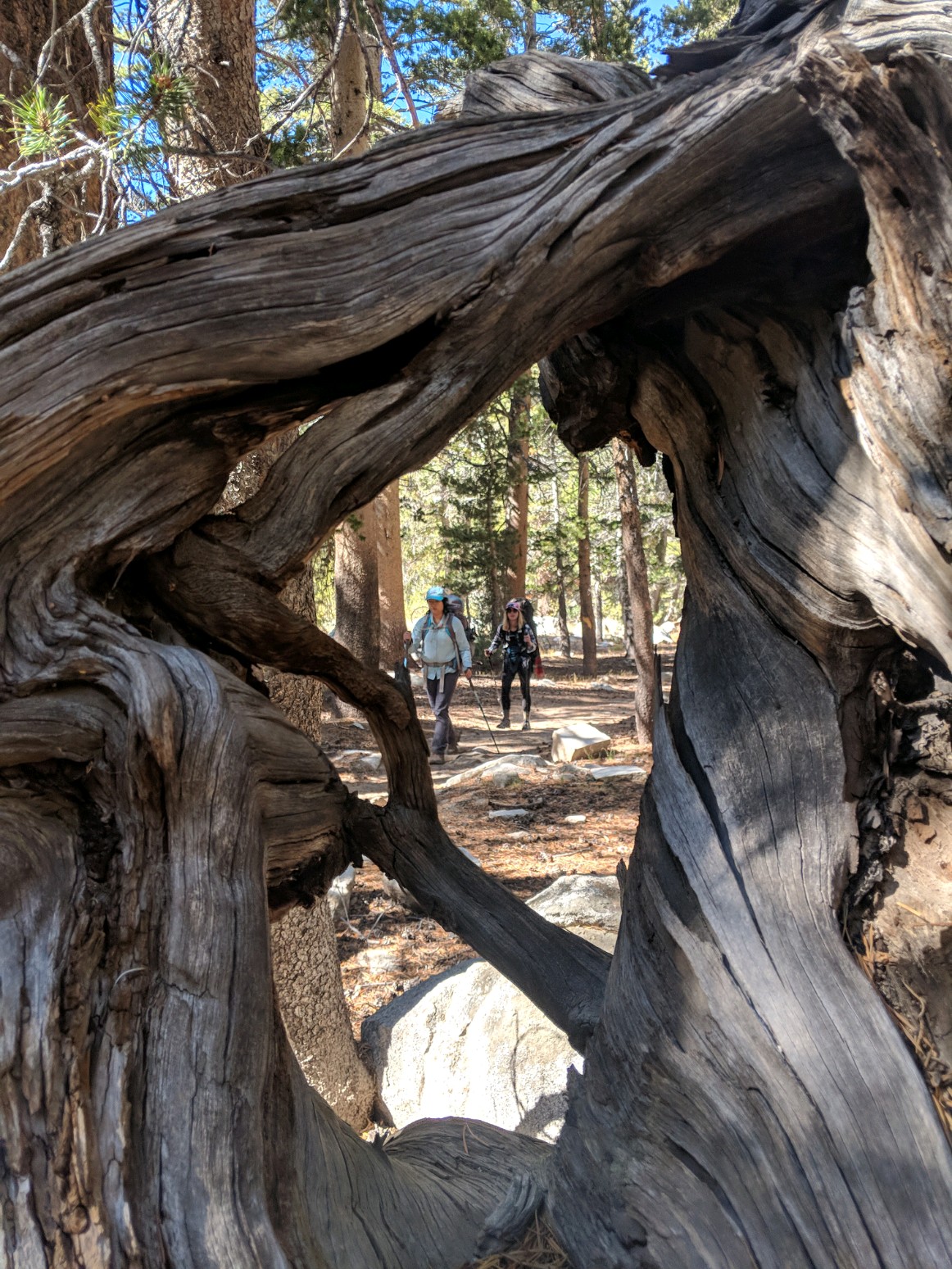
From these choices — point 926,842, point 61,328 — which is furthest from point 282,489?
point 926,842

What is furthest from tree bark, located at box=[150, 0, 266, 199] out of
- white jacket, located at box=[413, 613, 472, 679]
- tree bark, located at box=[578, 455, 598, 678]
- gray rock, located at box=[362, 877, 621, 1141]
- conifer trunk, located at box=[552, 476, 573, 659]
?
conifer trunk, located at box=[552, 476, 573, 659]

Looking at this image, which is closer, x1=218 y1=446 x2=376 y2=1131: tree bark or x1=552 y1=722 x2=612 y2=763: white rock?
x1=218 y1=446 x2=376 y2=1131: tree bark

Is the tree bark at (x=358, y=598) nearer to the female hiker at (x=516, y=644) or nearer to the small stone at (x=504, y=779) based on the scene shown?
the female hiker at (x=516, y=644)

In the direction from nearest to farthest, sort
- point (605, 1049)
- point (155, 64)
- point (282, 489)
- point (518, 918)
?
point (605, 1049) < point (282, 489) < point (518, 918) < point (155, 64)

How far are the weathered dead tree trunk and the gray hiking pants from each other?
8811mm

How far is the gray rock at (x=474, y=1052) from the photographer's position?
4352 mm

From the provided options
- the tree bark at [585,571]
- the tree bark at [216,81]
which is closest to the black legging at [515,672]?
the tree bark at [585,571]

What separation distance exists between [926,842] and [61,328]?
6.35 feet

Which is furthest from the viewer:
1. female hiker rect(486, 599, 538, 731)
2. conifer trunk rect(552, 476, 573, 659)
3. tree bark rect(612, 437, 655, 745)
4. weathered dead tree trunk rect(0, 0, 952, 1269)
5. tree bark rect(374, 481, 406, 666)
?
conifer trunk rect(552, 476, 573, 659)

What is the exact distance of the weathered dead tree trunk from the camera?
1.64m

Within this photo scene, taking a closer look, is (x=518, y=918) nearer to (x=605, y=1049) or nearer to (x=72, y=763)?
(x=605, y=1049)

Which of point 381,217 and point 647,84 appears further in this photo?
point 647,84

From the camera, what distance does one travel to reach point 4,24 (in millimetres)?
3477

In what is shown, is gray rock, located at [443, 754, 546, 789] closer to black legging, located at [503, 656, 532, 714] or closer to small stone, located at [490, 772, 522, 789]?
small stone, located at [490, 772, 522, 789]
